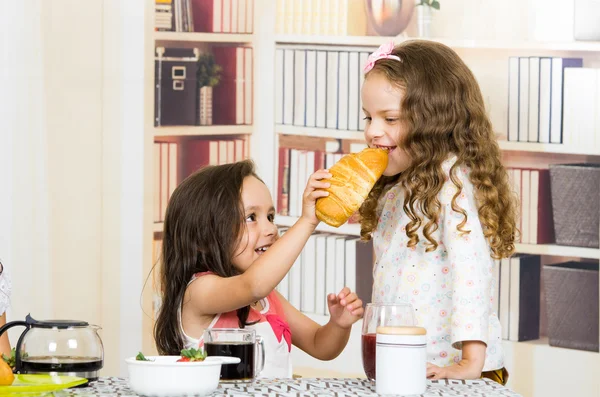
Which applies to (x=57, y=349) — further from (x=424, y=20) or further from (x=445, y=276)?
(x=424, y=20)

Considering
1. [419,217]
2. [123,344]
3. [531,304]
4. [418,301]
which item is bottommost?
[123,344]

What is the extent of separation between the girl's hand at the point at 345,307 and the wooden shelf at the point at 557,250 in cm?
168

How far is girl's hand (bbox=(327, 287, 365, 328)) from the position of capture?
1.87 metres

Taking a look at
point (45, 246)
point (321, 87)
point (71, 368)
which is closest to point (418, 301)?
point (71, 368)

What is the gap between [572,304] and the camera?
3457 millimetres

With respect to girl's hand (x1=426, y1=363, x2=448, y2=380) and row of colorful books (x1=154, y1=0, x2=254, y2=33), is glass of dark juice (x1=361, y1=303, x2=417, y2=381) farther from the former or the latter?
row of colorful books (x1=154, y1=0, x2=254, y2=33)

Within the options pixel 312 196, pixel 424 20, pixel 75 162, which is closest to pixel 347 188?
pixel 312 196

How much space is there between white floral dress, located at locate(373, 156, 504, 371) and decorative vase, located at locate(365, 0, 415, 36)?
1675mm

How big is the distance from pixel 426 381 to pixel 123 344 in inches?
101

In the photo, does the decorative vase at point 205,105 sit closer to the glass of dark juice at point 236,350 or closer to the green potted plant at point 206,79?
the green potted plant at point 206,79

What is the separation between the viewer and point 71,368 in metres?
1.60

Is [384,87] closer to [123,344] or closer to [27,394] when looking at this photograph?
[27,394]

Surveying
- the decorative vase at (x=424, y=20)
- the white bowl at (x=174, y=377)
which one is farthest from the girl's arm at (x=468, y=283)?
the decorative vase at (x=424, y=20)

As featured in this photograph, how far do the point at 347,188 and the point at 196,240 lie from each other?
398mm
